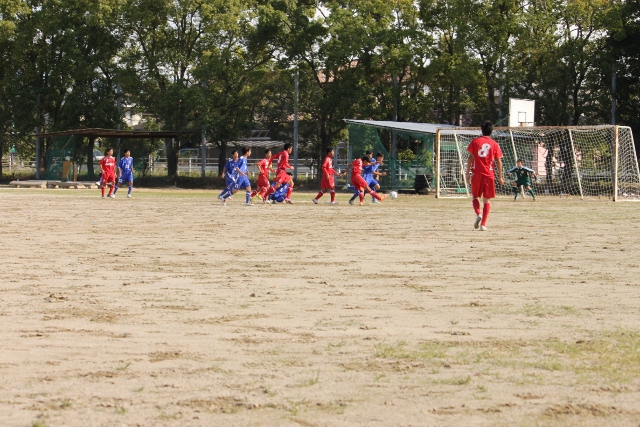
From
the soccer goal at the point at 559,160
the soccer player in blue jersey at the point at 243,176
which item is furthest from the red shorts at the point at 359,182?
the soccer goal at the point at 559,160

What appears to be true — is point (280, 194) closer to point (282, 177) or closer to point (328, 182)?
point (282, 177)

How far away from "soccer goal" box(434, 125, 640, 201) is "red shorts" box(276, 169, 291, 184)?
→ 28.6ft

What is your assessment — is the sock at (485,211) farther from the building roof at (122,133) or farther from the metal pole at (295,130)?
the metal pole at (295,130)

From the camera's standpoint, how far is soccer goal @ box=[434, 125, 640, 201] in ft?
125

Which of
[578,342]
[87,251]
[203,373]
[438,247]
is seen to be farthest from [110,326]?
[438,247]

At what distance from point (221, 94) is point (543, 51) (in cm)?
1607

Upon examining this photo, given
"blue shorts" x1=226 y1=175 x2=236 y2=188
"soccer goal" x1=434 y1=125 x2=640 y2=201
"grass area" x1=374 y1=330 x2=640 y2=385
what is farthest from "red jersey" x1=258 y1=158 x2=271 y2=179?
"grass area" x1=374 y1=330 x2=640 y2=385

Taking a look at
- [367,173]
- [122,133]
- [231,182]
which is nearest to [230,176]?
[231,182]

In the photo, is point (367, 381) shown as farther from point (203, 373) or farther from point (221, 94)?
point (221, 94)

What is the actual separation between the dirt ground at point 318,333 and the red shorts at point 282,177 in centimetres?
1439

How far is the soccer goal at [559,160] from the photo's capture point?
1500 inches

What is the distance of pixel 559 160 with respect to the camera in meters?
41.3

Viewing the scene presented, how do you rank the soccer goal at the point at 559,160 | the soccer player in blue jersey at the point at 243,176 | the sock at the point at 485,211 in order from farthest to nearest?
the soccer goal at the point at 559,160 → the soccer player in blue jersey at the point at 243,176 → the sock at the point at 485,211

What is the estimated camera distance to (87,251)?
42.5 ft
